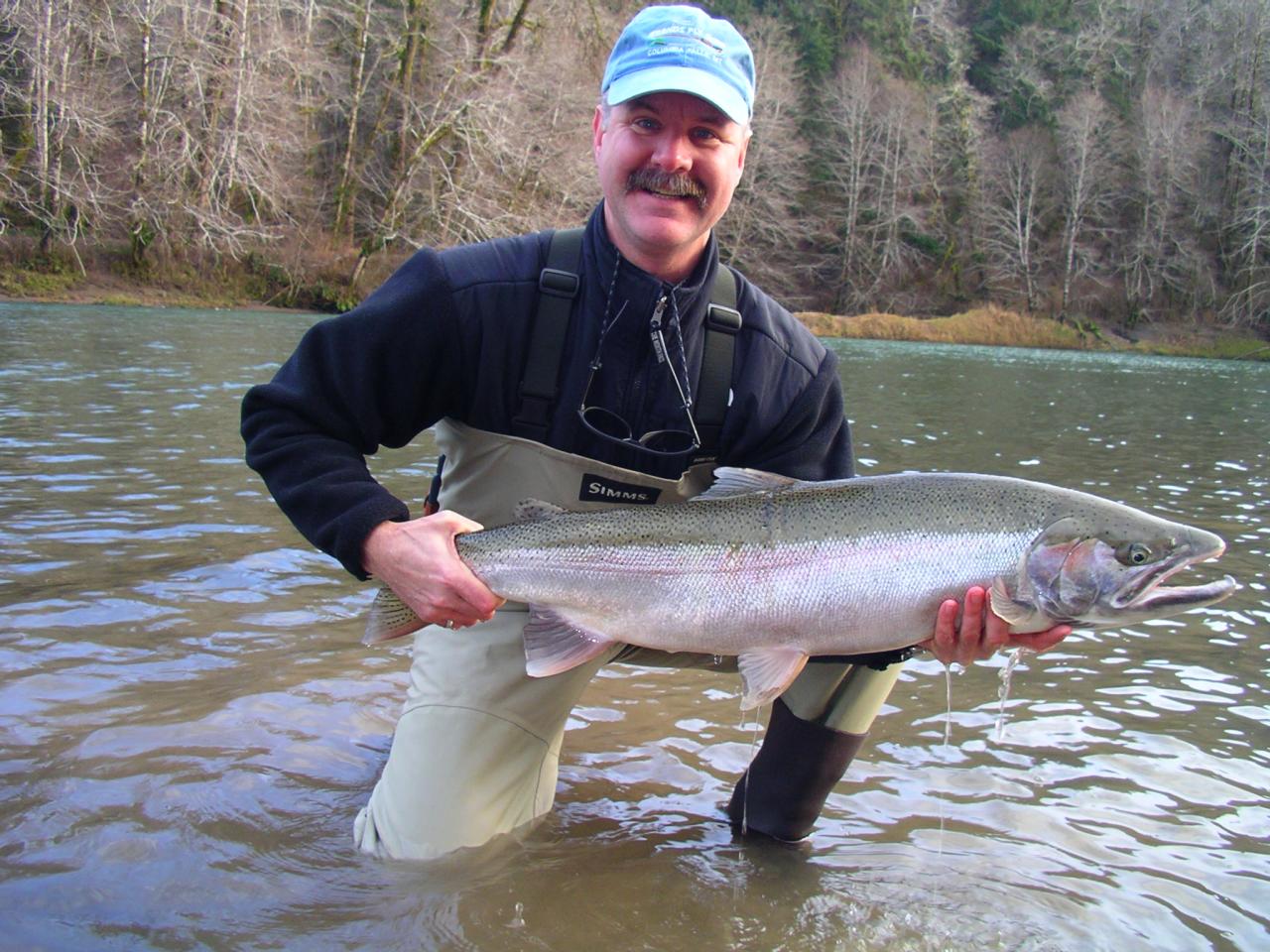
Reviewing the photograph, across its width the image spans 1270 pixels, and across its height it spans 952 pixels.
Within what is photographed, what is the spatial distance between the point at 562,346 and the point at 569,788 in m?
1.65

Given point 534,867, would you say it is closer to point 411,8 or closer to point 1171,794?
point 1171,794

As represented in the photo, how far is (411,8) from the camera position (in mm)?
33688

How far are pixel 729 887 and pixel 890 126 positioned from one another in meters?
54.4

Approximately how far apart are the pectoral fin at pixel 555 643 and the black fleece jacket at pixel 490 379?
0.50m

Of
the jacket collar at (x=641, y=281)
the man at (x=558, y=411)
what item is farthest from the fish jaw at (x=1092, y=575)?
the jacket collar at (x=641, y=281)

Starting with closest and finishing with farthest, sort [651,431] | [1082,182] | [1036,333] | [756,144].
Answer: [651,431] → [1036,333] → [756,144] → [1082,182]

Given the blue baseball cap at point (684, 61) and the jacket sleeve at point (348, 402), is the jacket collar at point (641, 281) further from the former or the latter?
Answer: the jacket sleeve at point (348, 402)

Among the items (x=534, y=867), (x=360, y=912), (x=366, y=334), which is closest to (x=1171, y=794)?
(x=534, y=867)

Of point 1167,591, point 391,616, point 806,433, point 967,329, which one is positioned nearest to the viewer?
point 1167,591

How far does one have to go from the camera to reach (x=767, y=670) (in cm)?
298

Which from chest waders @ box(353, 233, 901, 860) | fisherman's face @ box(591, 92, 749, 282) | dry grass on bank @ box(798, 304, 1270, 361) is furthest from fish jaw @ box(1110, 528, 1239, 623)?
dry grass on bank @ box(798, 304, 1270, 361)

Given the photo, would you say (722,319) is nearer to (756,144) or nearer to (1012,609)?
(1012,609)

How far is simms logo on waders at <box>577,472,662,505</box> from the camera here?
3.31 meters

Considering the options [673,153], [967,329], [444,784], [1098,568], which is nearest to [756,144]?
Result: [967,329]
